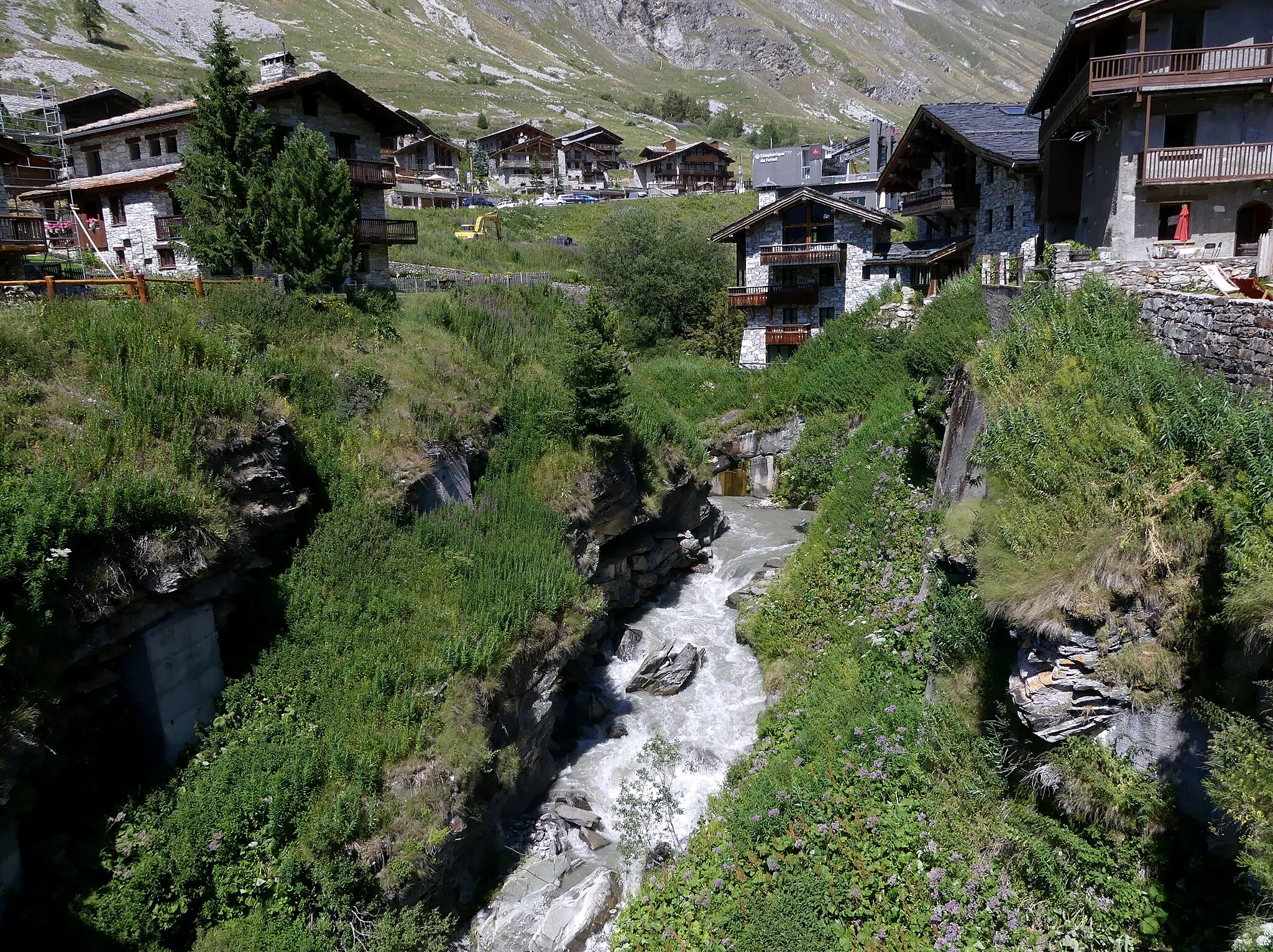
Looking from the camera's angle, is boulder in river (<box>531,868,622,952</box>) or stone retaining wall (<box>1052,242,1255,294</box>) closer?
boulder in river (<box>531,868,622,952</box>)

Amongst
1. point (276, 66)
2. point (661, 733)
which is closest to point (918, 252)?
point (661, 733)

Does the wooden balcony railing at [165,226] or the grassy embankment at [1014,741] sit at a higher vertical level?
the wooden balcony railing at [165,226]

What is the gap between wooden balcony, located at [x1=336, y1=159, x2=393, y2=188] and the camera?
111ft

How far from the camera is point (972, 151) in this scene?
33.0 meters

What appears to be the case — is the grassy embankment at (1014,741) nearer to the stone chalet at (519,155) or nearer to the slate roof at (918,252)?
the slate roof at (918,252)

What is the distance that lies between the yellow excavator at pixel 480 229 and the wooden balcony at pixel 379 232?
2281cm

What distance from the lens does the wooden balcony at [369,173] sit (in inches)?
1328

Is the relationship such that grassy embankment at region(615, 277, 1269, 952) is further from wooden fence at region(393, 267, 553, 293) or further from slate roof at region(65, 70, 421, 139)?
slate roof at region(65, 70, 421, 139)

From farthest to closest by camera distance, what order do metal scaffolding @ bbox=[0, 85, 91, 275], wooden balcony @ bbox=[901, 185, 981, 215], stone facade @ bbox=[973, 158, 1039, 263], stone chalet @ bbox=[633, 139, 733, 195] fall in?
stone chalet @ bbox=[633, 139, 733, 195]
wooden balcony @ bbox=[901, 185, 981, 215]
metal scaffolding @ bbox=[0, 85, 91, 275]
stone facade @ bbox=[973, 158, 1039, 263]

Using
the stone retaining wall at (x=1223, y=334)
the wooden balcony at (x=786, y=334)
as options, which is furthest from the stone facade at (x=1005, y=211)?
the stone retaining wall at (x=1223, y=334)

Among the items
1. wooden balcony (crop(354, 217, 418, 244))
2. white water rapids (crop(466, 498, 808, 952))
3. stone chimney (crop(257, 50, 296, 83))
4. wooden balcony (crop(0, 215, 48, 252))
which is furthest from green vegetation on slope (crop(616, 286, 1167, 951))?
stone chimney (crop(257, 50, 296, 83))

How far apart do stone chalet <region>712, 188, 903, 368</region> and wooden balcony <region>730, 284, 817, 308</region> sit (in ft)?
0.11

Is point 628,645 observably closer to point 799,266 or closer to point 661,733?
point 661,733

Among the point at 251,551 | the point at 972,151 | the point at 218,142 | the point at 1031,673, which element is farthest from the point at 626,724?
the point at 972,151
